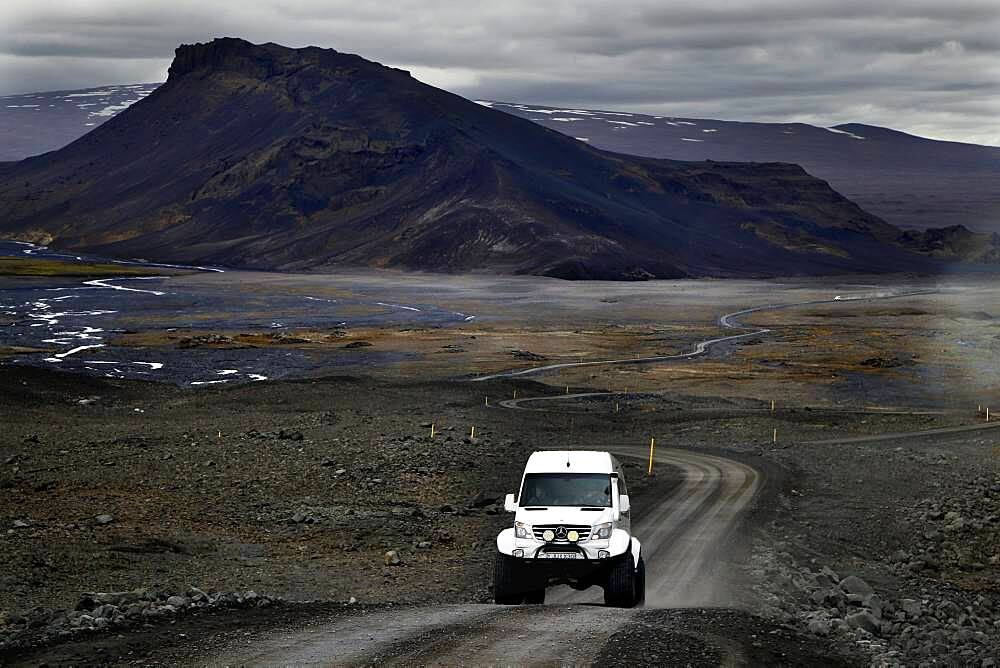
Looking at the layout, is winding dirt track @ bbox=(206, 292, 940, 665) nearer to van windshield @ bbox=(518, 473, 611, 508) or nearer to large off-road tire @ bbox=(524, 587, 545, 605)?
large off-road tire @ bbox=(524, 587, 545, 605)

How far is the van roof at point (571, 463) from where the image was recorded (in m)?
23.1

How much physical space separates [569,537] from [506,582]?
1685 millimetres

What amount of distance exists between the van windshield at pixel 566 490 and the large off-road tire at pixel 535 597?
174 cm

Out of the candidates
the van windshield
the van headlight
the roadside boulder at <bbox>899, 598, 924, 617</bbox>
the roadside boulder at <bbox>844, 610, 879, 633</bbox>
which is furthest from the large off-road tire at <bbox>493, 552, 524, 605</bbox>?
the roadside boulder at <bbox>899, 598, 924, 617</bbox>

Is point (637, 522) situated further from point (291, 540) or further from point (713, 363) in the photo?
point (713, 363)

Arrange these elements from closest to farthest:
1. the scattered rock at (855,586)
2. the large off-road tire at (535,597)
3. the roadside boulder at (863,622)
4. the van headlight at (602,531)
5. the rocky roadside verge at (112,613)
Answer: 1. the rocky roadside verge at (112,613)
2. the van headlight at (602,531)
3. the large off-road tire at (535,597)
4. the roadside boulder at (863,622)
5. the scattered rock at (855,586)

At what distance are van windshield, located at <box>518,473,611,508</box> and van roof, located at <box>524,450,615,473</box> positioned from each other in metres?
0.11

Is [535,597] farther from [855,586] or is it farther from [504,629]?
[855,586]

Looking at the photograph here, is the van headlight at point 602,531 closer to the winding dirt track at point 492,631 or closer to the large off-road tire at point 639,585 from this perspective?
the winding dirt track at point 492,631

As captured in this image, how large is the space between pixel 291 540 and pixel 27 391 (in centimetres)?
3645

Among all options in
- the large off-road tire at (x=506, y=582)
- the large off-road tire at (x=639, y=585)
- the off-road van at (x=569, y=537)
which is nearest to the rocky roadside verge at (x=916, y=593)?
the large off-road tire at (x=639, y=585)

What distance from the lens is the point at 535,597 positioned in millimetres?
22953

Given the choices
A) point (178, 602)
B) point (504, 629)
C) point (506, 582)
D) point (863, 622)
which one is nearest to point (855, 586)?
point (863, 622)

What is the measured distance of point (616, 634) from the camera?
19734mm
